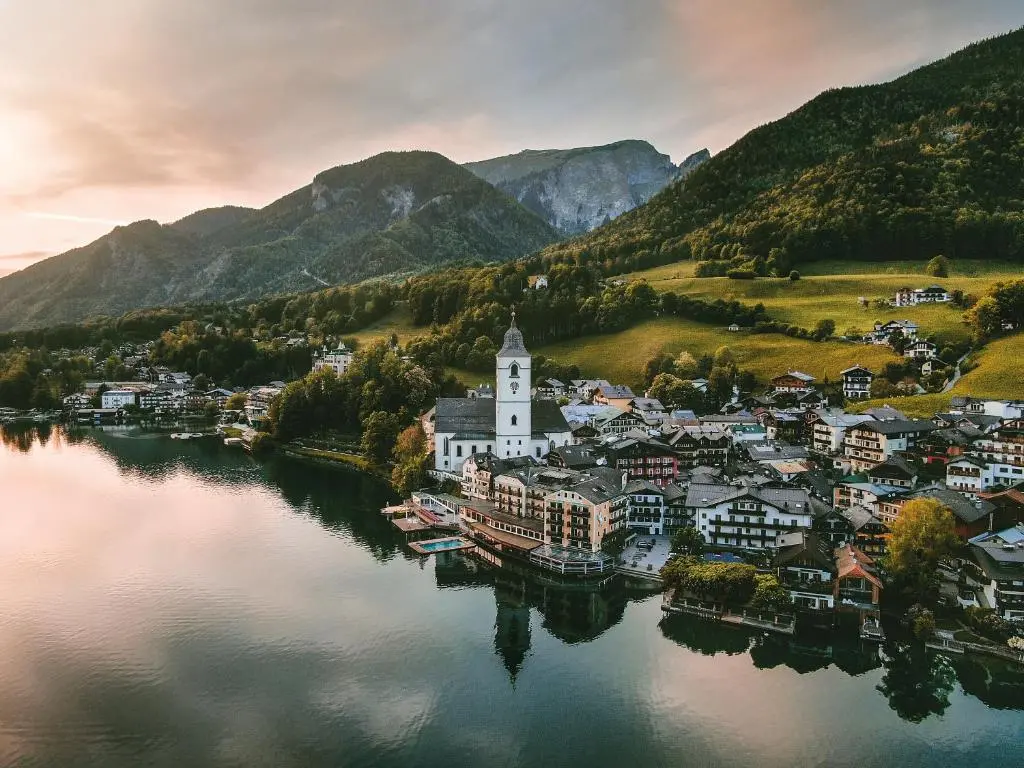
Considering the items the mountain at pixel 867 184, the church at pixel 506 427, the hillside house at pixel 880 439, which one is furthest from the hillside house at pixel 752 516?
the mountain at pixel 867 184

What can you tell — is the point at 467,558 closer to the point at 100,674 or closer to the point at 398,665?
the point at 398,665

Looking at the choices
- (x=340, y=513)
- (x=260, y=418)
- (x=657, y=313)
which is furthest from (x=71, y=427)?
(x=657, y=313)

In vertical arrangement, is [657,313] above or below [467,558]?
above

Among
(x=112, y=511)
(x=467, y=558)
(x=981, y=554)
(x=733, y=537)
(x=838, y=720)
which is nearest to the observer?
(x=838, y=720)

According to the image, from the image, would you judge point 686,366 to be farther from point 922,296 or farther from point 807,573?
point 807,573

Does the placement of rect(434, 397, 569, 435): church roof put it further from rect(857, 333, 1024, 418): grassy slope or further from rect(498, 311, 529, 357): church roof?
rect(857, 333, 1024, 418): grassy slope

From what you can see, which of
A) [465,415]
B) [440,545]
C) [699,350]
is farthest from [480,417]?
[699,350]
